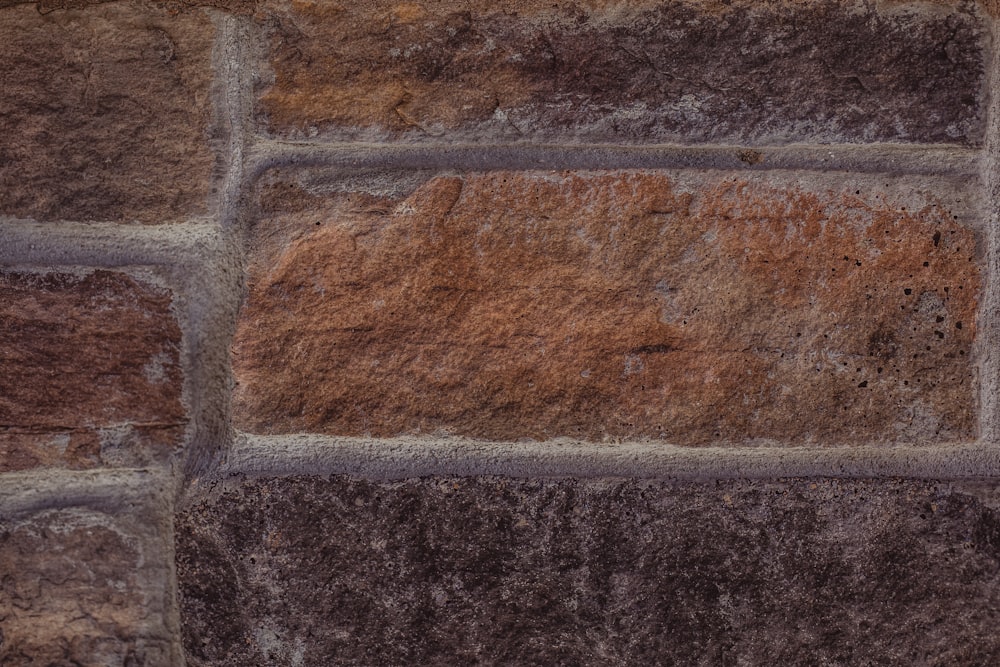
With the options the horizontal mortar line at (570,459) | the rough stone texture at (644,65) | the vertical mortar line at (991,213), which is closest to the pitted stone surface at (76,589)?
the horizontal mortar line at (570,459)

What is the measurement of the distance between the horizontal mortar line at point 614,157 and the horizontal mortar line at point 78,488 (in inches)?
10.3

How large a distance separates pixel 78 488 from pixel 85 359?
11 centimetres

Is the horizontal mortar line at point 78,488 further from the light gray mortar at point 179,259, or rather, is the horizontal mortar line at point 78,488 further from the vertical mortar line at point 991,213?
the vertical mortar line at point 991,213

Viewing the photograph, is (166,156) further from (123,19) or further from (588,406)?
(588,406)

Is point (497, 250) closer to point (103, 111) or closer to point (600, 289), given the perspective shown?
point (600, 289)

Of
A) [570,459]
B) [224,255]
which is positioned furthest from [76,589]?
[570,459]

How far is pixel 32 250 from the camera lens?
0.56 m

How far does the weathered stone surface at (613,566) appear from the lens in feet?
1.88

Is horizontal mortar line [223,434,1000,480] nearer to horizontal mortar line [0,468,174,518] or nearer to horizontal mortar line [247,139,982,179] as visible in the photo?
horizontal mortar line [0,468,174,518]

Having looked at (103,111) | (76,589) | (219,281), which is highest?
(103,111)

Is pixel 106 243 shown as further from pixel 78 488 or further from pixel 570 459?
pixel 570 459

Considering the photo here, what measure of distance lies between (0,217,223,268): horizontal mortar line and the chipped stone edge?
0.56 feet

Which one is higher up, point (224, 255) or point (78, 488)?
point (224, 255)

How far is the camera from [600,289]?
55 centimetres
